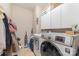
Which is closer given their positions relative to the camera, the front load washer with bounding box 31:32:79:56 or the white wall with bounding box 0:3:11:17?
the front load washer with bounding box 31:32:79:56

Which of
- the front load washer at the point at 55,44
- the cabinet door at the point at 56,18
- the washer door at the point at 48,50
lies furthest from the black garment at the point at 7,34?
the cabinet door at the point at 56,18

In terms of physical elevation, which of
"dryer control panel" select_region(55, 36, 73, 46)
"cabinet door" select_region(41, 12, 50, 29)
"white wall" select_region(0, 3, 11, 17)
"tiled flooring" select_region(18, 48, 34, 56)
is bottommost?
"tiled flooring" select_region(18, 48, 34, 56)

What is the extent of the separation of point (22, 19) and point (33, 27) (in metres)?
0.17

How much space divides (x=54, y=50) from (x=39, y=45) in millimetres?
198

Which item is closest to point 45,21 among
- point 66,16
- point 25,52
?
point 66,16

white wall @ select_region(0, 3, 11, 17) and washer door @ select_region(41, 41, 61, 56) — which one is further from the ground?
white wall @ select_region(0, 3, 11, 17)

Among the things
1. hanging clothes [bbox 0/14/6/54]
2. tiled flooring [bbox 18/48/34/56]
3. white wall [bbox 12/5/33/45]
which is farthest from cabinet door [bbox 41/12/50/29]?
hanging clothes [bbox 0/14/6/54]

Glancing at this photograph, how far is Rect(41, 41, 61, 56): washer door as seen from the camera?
1.61m

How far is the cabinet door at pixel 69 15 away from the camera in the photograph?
154cm

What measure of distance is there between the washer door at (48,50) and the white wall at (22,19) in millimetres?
254

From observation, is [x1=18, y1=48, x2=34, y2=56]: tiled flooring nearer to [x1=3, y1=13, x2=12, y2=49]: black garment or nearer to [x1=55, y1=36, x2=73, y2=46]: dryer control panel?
[x1=3, y1=13, x2=12, y2=49]: black garment

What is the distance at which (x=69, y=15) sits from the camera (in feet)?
5.12

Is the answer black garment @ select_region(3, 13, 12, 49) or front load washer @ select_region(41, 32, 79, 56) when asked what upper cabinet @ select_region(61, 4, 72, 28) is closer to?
front load washer @ select_region(41, 32, 79, 56)

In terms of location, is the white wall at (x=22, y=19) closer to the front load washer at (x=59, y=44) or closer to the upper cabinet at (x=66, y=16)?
the front load washer at (x=59, y=44)
